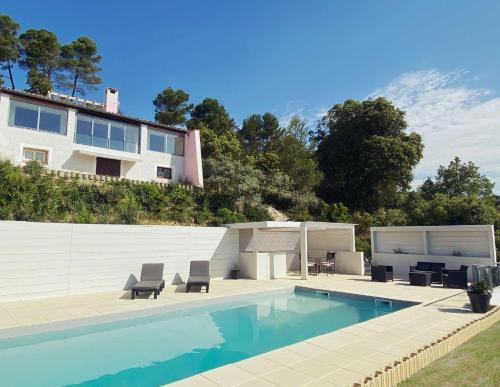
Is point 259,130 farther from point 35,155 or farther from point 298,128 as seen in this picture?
point 35,155

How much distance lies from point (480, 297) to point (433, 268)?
648 centimetres

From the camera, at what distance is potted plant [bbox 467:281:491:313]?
801 centimetres

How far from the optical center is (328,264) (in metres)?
16.8

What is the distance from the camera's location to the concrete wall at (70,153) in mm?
19062

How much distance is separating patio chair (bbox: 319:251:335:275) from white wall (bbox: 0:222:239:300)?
5.79 metres

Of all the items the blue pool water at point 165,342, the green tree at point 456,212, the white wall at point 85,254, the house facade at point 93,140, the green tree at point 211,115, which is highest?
the green tree at point 211,115

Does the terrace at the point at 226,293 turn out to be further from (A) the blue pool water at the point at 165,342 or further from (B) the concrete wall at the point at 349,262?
(A) the blue pool water at the point at 165,342

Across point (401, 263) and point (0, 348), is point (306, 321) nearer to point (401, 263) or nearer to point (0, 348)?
point (0, 348)

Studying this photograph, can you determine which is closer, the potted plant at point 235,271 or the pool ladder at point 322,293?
the pool ladder at point 322,293

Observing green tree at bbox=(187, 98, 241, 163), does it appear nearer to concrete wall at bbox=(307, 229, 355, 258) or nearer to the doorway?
the doorway

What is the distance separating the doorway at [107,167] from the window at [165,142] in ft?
8.95

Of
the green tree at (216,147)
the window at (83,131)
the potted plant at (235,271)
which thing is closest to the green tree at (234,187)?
the green tree at (216,147)

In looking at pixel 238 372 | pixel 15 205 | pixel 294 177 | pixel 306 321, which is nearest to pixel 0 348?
pixel 238 372

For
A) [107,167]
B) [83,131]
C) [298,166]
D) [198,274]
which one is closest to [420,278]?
[198,274]
